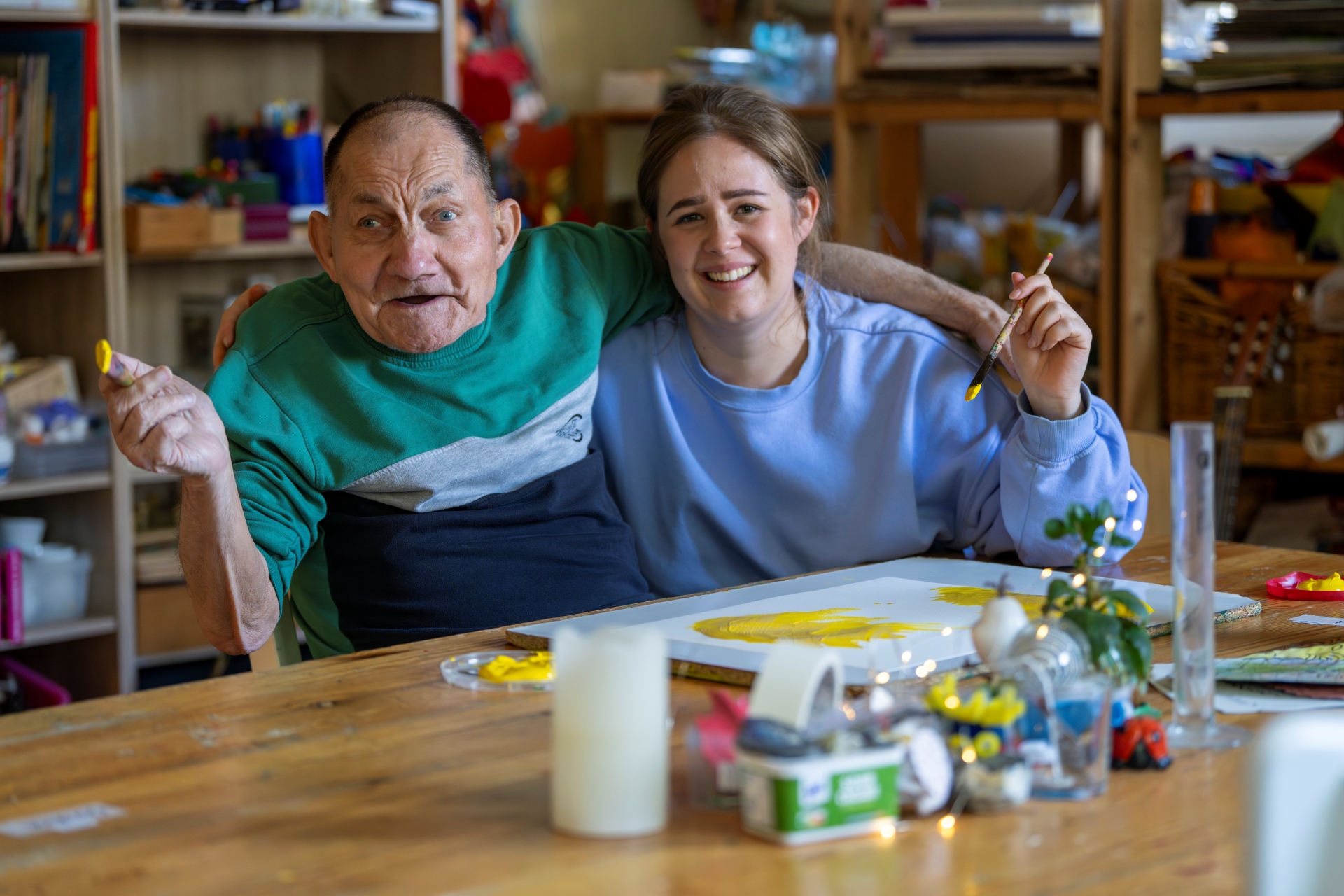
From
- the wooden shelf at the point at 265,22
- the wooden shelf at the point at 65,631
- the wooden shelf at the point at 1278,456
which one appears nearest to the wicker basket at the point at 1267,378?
the wooden shelf at the point at 1278,456

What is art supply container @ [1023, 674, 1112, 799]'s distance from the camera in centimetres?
95

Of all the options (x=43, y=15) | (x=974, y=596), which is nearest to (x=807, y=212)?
(x=974, y=596)

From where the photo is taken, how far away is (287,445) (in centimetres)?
162

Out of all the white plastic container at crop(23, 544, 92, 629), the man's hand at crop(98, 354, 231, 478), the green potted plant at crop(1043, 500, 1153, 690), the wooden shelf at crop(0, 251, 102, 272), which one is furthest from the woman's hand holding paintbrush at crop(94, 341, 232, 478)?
the white plastic container at crop(23, 544, 92, 629)

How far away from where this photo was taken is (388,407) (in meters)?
1.68

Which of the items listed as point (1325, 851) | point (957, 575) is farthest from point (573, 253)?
point (1325, 851)

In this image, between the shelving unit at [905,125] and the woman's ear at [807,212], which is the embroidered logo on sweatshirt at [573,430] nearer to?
the woman's ear at [807,212]

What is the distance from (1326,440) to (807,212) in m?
1.27

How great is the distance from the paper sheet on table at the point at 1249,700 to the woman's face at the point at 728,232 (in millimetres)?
768

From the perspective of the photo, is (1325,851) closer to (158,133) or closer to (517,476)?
(517,476)

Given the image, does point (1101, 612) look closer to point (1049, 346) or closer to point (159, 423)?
point (1049, 346)

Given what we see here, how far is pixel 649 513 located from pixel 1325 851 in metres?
1.23

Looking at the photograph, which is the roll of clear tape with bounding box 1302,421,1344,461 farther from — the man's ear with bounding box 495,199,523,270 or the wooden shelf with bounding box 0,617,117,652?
the wooden shelf with bounding box 0,617,117,652

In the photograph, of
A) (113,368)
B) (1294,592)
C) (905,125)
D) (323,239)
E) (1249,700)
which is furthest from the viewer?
(905,125)
